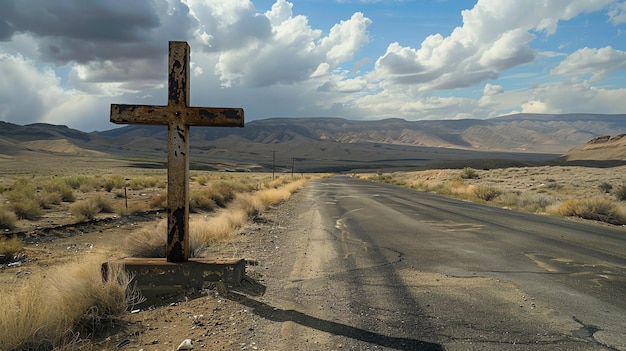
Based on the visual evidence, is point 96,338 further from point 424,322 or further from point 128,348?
point 424,322

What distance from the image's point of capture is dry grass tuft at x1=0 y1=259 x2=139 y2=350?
387cm

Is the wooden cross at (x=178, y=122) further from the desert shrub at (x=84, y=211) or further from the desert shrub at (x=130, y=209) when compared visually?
the desert shrub at (x=130, y=209)

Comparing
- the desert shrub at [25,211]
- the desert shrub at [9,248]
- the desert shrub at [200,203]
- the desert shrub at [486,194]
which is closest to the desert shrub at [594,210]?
the desert shrub at [486,194]

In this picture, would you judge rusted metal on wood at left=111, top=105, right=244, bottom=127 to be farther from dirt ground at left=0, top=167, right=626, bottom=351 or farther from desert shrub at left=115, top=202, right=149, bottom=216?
desert shrub at left=115, top=202, right=149, bottom=216

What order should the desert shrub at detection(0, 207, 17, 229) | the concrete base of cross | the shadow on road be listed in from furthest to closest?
1. the desert shrub at detection(0, 207, 17, 229)
2. the concrete base of cross
3. the shadow on road

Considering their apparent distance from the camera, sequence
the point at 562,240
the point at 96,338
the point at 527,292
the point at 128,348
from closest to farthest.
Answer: the point at 128,348 → the point at 96,338 → the point at 527,292 → the point at 562,240

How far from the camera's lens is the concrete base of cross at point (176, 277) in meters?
5.78

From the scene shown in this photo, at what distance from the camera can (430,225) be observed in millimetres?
13273

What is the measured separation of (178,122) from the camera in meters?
5.87

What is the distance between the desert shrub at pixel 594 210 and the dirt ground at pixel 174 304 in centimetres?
1231

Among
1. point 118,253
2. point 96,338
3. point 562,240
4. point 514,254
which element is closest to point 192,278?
point 96,338

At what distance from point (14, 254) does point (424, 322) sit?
31.2 feet

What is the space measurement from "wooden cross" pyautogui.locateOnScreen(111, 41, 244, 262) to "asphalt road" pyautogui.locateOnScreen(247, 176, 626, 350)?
1.58 metres

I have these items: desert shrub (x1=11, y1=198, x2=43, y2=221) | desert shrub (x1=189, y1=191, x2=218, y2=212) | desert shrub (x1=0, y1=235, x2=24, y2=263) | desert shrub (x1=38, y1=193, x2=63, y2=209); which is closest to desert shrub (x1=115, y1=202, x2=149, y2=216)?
desert shrub (x1=189, y1=191, x2=218, y2=212)
